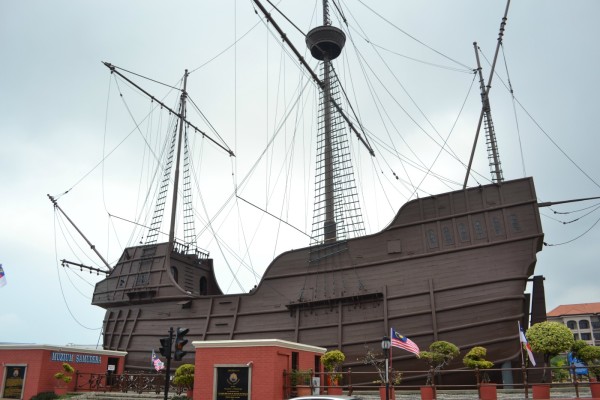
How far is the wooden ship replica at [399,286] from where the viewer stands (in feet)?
54.5

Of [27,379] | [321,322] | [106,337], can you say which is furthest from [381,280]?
[106,337]

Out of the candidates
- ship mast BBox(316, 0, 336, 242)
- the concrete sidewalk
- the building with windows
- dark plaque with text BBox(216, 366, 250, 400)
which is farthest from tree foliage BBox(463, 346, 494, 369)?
the building with windows

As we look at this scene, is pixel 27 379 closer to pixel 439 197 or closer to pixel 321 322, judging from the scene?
pixel 321 322

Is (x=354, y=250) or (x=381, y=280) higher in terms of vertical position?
(x=354, y=250)

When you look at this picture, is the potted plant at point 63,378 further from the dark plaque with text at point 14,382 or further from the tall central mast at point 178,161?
the tall central mast at point 178,161

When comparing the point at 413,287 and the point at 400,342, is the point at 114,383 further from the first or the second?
the point at 413,287

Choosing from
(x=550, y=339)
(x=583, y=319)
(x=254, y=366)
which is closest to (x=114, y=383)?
(x=254, y=366)

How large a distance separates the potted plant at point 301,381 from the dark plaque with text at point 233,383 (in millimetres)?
1304

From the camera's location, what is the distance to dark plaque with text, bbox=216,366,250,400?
44.3 ft

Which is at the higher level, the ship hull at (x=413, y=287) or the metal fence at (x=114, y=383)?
the ship hull at (x=413, y=287)

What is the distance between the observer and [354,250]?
65.2ft

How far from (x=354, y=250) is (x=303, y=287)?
2.74m

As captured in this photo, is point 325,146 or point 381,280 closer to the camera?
point 381,280

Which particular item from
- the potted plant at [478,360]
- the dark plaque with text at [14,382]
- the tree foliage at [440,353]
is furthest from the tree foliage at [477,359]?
the dark plaque with text at [14,382]
